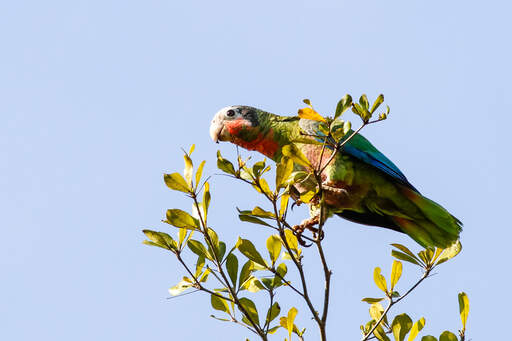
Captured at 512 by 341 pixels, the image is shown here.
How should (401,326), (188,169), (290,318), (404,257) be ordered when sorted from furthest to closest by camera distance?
(404,257) → (401,326) → (290,318) → (188,169)

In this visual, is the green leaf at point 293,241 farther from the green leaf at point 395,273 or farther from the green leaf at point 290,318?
the green leaf at point 395,273

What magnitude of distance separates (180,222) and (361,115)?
1.22m

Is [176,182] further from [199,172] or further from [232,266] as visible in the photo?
[232,266]

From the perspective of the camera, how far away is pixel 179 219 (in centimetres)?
355

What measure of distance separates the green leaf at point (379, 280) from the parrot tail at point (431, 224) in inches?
64.2

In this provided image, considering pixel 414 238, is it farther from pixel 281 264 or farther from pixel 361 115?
pixel 361 115

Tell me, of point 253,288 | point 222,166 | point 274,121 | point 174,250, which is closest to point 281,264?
point 253,288

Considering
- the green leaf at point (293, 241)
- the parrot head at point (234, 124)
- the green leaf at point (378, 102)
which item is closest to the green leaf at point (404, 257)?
the green leaf at point (293, 241)

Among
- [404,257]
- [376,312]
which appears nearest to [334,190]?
[404,257]

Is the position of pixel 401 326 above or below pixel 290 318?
below

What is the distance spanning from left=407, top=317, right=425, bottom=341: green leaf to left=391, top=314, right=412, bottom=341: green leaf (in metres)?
0.03

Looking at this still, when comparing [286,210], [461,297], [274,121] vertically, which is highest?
[274,121]

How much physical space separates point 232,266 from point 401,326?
1.20 m

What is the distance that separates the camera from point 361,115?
3330 millimetres
